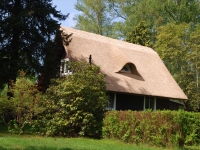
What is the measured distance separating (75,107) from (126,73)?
824cm

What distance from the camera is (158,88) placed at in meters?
23.8

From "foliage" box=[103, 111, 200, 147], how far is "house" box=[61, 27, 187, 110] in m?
5.62

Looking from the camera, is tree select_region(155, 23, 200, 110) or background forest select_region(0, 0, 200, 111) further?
tree select_region(155, 23, 200, 110)

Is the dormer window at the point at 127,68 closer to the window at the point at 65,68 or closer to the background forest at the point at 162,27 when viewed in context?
the window at the point at 65,68

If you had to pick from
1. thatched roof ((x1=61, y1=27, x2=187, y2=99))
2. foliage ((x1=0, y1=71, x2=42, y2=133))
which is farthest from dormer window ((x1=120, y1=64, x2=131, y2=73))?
foliage ((x1=0, y1=71, x2=42, y2=133))

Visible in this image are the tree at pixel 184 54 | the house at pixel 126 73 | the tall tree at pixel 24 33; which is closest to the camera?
the tall tree at pixel 24 33

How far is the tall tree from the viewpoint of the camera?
17625mm

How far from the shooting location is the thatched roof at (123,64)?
21.6 metres

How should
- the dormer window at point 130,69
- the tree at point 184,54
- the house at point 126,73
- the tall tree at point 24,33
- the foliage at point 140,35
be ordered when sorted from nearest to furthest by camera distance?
the tall tree at point 24,33, the house at point 126,73, the dormer window at point 130,69, the tree at point 184,54, the foliage at point 140,35

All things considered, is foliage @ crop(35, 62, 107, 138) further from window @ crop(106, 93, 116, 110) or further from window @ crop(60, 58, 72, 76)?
window @ crop(106, 93, 116, 110)

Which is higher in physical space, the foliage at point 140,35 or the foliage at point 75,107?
the foliage at point 140,35

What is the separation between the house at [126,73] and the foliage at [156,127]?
562cm

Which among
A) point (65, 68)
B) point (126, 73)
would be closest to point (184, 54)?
point (126, 73)

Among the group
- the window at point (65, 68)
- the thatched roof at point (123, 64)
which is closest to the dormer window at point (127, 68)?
the thatched roof at point (123, 64)
